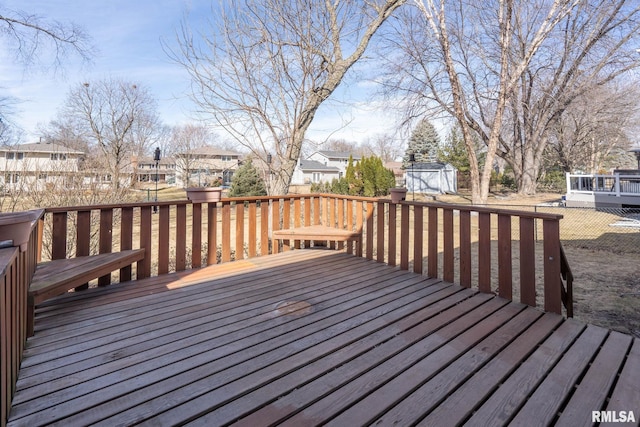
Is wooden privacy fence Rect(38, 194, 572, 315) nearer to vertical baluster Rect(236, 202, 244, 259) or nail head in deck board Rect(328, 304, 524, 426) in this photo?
vertical baluster Rect(236, 202, 244, 259)

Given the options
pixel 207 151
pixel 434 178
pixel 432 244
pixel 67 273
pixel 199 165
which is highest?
pixel 207 151

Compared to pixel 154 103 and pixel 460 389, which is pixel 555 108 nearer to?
pixel 460 389

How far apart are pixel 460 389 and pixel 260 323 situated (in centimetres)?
127

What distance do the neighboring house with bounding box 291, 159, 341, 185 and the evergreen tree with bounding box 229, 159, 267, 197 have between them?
875 inches

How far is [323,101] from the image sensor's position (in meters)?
5.52

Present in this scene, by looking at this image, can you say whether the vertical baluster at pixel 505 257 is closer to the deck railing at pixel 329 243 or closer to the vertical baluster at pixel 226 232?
the deck railing at pixel 329 243

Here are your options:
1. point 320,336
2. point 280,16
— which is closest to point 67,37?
point 280,16

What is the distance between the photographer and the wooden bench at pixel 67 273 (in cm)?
204

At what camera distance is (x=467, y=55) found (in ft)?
37.4

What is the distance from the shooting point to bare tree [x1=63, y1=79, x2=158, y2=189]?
1627 centimetres

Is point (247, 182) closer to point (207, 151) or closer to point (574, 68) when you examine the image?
point (574, 68)

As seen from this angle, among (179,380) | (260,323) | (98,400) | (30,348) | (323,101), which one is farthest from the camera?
(323,101)

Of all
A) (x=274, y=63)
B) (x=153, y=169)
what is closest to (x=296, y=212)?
(x=274, y=63)

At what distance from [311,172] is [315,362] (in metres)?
36.3
